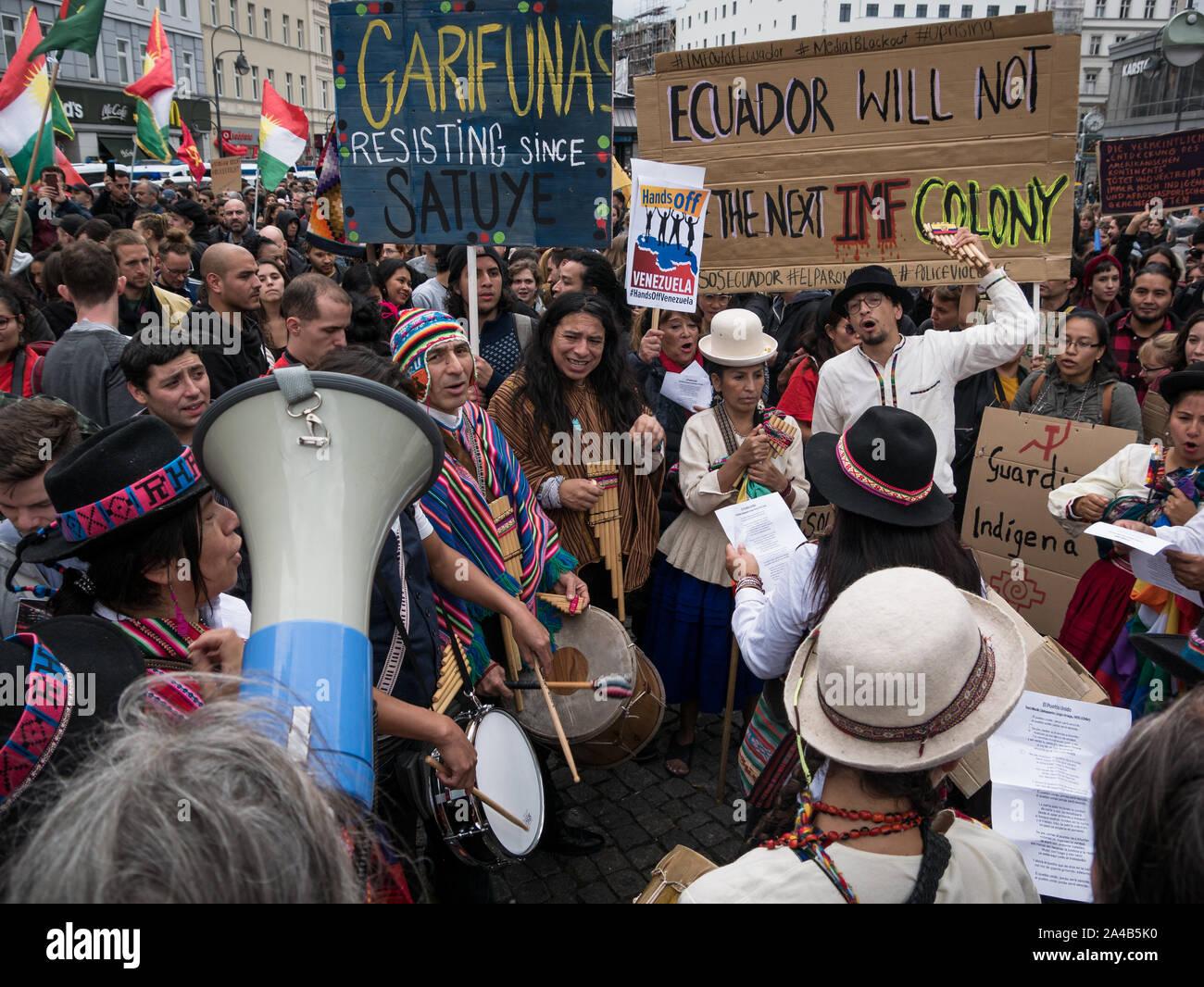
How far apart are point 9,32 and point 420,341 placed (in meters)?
42.4

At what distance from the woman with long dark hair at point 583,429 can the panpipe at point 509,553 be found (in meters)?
0.53

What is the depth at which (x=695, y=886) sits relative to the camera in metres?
1.49

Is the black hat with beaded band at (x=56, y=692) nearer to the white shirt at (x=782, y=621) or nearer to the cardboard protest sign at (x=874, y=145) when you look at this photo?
the white shirt at (x=782, y=621)

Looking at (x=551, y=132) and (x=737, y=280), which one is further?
(x=737, y=280)

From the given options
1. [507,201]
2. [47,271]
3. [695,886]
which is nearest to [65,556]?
[695,886]

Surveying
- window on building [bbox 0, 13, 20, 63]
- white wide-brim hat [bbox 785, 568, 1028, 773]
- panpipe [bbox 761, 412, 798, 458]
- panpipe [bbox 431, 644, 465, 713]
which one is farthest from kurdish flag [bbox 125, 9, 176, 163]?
window on building [bbox 0, 13, 20, 63]

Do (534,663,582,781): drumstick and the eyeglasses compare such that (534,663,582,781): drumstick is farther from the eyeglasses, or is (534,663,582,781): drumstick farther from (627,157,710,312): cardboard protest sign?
the eyeglasses

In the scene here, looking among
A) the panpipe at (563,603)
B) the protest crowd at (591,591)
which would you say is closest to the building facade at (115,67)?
the protest crowd at (591,591)

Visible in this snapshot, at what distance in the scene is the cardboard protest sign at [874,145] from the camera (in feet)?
14.7

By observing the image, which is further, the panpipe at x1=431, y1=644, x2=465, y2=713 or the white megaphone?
the panpipe at x1=431, y1=644, x2=465, y2=713

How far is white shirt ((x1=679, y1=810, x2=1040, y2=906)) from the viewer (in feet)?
4.72

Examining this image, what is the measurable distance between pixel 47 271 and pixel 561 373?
15.4 feet

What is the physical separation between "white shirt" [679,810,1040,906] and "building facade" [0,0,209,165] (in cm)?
3631

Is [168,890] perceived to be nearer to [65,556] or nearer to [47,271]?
[65,556]
